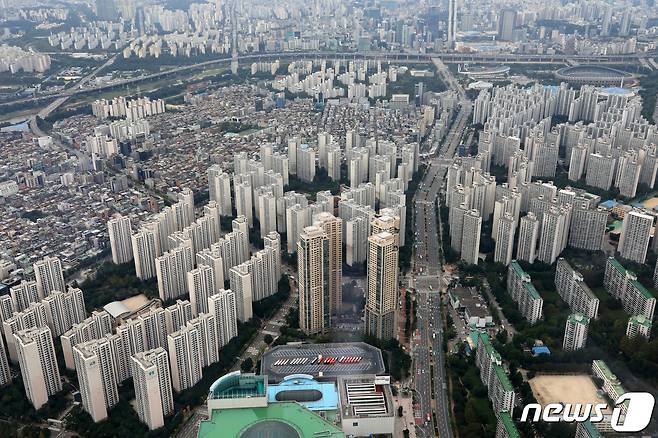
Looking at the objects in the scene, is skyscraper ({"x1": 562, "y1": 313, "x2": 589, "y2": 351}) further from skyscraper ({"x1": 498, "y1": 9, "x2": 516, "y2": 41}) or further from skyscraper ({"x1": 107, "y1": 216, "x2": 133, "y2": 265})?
skyscraper ({"x1": 498, "y1": 9, "x2": 516, "y2": 41})

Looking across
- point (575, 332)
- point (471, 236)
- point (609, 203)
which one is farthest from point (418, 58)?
point (575, 332)

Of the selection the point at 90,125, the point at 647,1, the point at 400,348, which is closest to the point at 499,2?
the point at 647,1

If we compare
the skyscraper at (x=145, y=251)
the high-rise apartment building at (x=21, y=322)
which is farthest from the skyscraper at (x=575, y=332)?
the high-rise apartment building at (x=21, y=322)

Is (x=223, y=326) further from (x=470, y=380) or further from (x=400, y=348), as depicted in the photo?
(x=470, y=380)

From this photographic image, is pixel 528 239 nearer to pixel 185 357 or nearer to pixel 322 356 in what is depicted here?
pixel 322 356

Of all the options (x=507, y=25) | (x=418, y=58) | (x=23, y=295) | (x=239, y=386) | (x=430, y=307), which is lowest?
(x=430, y=307)

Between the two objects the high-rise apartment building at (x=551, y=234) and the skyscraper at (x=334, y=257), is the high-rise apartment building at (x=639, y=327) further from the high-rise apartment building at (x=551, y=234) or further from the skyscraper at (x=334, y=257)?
the skyscraper at (x=334, y=257)

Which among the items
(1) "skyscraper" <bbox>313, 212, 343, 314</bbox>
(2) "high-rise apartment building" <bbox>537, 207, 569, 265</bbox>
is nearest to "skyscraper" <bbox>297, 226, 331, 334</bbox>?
(1) "skyscraper" <bbox>313, 212, 343, 314</bbox>
